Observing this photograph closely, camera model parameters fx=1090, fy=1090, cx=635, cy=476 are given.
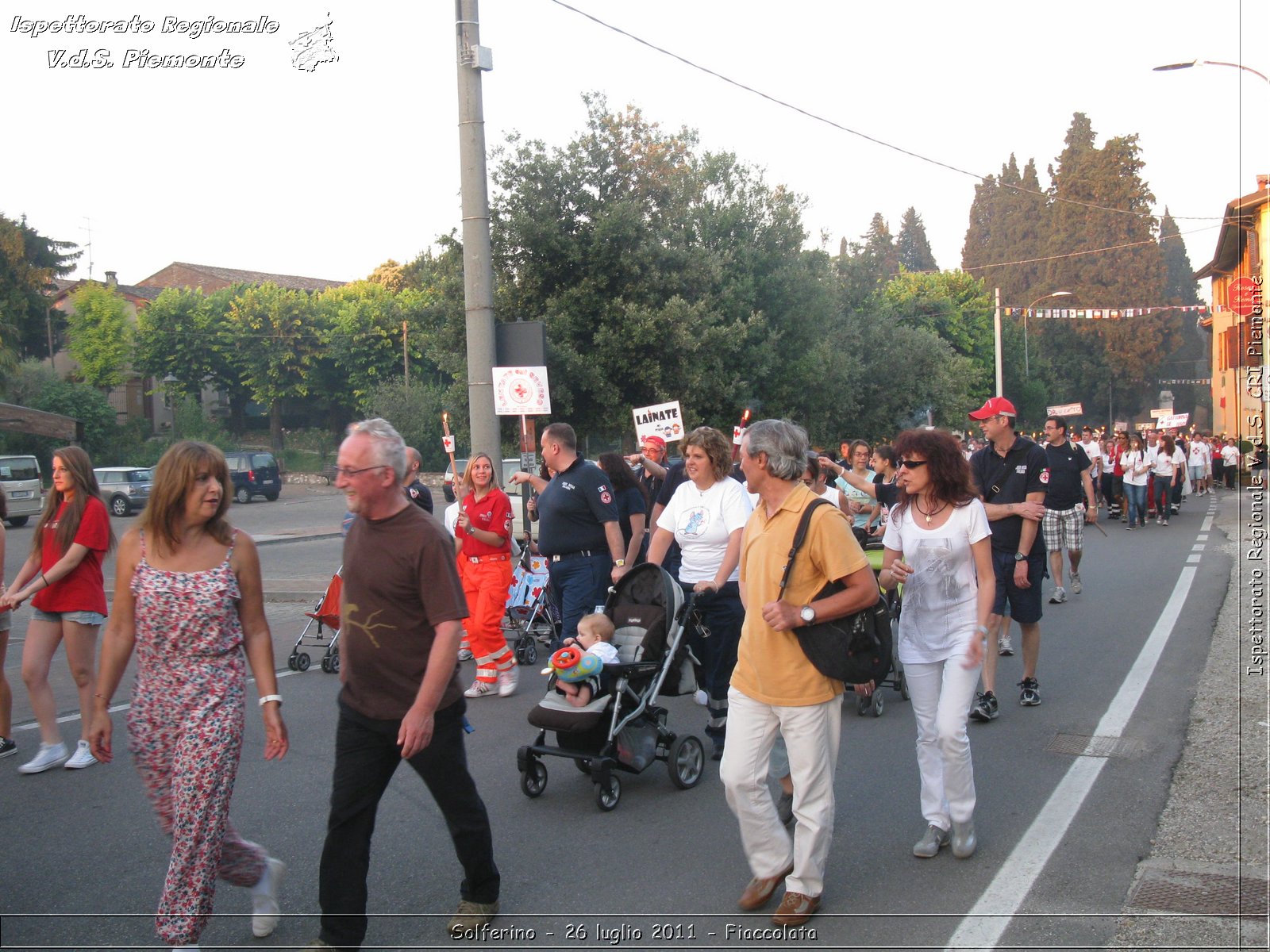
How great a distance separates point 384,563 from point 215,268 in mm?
79218

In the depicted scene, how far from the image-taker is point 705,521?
6492 mm

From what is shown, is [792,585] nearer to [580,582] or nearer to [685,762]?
[685,762]

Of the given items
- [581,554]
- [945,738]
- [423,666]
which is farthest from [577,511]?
[423,666]

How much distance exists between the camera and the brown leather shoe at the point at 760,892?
14.1 ft

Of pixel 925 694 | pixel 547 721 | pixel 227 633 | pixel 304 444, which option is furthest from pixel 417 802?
pixel 304 444

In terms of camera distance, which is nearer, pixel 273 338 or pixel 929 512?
pixel 929 512

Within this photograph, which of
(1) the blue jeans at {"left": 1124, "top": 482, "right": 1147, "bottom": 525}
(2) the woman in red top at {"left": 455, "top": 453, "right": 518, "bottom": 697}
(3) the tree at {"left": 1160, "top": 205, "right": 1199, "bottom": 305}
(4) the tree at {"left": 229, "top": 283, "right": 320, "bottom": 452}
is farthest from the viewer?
(3) the tree at {"left": 1160, "top": 205, "right": 1199, "bottom": 305}

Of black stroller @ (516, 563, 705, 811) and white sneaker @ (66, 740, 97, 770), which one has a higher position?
black stroller @ (516, 563, 705, 811)

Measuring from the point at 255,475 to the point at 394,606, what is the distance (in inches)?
1561

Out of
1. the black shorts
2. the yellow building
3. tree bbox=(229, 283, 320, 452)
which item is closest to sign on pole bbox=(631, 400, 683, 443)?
the black shorts

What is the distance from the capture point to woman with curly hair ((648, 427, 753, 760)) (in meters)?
6.46

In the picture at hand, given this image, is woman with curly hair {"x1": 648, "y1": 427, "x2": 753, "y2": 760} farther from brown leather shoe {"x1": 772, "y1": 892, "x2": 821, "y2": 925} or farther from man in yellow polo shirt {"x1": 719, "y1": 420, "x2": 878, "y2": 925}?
brown leather shoe {"x1": 772, "y1": 892, "x2": 821, "y2": 925}

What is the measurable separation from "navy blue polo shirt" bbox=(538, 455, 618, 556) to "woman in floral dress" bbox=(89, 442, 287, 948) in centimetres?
357

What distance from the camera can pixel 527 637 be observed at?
33.4ft
